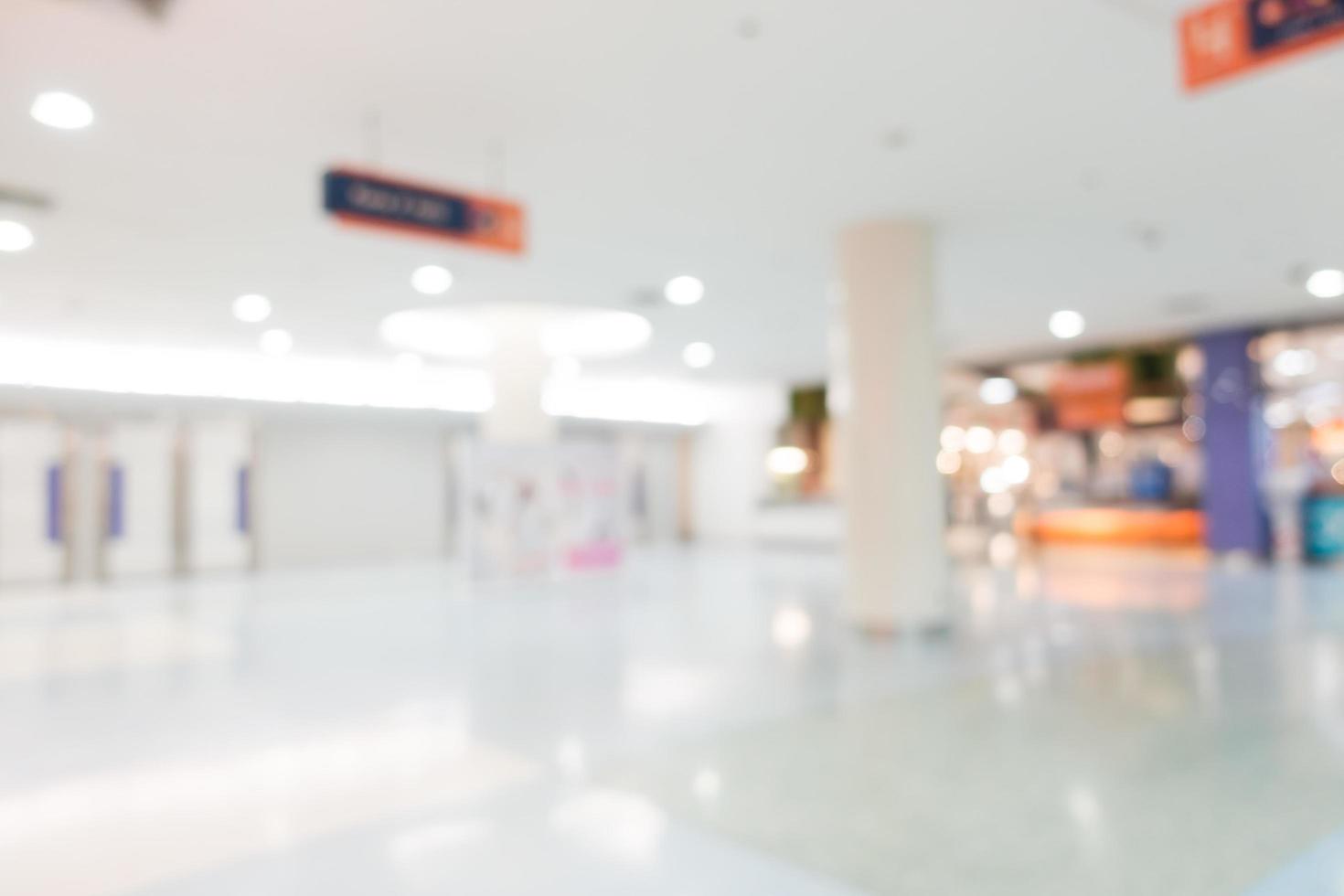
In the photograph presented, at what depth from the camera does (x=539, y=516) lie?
1186 centimetres

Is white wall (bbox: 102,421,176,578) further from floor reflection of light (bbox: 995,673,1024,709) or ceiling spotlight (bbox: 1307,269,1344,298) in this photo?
ceiling spotlight (bbox: 1307,269,1344,298)

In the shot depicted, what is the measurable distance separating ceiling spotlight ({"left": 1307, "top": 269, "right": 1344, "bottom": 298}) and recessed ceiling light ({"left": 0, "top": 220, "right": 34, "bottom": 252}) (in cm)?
1337

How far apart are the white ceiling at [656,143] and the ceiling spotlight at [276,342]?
2.02 metres

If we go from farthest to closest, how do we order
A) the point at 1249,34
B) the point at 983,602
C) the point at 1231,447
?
the point at 1231,447 < the point at 983,602 < the point at 1249,34

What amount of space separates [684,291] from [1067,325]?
21.1ft

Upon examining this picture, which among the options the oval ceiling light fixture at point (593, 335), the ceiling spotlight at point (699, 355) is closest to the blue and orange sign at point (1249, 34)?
the oval ceiling light fixture at point (593, 335)

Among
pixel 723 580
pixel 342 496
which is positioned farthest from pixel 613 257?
pixel 342 496

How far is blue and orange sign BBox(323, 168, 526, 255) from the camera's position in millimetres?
4832

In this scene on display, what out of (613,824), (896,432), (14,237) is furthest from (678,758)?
(14,237)

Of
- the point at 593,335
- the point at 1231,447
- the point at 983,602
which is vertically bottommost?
the point at 983,602

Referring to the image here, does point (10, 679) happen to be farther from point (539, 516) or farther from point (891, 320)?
point (891, 320)

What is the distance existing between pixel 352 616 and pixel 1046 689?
274 inches

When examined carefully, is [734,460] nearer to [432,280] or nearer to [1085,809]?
[432,280]

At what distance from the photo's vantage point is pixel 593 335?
14.4 metres
